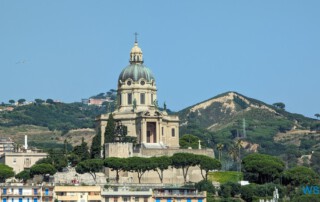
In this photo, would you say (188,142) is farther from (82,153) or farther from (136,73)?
(82,153)

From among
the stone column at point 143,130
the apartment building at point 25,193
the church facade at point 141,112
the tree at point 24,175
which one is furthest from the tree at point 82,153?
the apartment building at point 25,193

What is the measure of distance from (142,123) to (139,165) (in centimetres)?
1034

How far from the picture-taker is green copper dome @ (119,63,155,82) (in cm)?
13775

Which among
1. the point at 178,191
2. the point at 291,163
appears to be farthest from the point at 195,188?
the point at 291,163

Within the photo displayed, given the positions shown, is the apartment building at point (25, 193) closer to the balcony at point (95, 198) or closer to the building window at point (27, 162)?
the balcony at point (95, 198)

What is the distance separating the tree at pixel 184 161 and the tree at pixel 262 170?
6.20 m

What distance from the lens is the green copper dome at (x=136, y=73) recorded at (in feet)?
452

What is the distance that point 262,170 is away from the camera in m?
126

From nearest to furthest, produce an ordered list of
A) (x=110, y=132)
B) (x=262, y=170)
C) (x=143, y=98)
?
1. (x=262, y=170)
2. (x=110, y=132)
3. (x=143, y=98)

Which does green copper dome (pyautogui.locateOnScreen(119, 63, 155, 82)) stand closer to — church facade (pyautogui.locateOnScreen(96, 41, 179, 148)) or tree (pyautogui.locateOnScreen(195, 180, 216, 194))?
church facade (pyautogui.locateOnScreen(96, 41, 179, 148))

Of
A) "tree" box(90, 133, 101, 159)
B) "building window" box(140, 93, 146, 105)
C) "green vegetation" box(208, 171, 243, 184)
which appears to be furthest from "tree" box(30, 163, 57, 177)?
"building window" box(140, 93, 146, 105)

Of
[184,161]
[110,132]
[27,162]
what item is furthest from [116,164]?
[27,162]

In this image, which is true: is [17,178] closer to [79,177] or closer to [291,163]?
[79,177]

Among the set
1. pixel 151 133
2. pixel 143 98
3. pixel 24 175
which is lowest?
pixel 24 175
